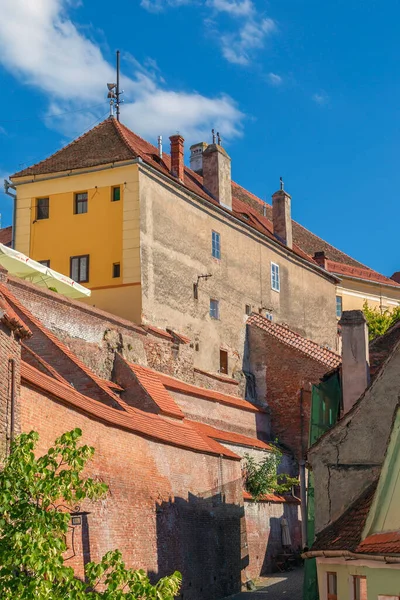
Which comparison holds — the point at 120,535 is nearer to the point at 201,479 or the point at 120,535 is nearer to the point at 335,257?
the point at 201,479

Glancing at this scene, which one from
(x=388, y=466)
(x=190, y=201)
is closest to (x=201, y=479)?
(x=388, y=466)

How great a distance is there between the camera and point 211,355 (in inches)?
1494

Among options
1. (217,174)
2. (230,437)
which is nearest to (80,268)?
(230,437)

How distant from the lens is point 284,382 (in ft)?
130

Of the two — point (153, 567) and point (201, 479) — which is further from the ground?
point (201, 479)

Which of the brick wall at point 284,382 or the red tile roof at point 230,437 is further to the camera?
the brick wall at point 284,382

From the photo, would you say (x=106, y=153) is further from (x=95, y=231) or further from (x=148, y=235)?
(x=148, y=235)

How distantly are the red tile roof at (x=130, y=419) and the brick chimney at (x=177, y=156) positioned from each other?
12.3 meters

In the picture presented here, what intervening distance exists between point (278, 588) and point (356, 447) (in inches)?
351

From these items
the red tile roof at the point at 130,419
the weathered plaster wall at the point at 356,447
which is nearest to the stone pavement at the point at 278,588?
the red tile roof at the point at 130,419

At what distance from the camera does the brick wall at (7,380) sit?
1541 cm

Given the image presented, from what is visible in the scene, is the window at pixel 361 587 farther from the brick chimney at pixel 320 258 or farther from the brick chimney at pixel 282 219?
the brick chimney at pixel 320 258

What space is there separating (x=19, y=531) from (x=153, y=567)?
36.1ft

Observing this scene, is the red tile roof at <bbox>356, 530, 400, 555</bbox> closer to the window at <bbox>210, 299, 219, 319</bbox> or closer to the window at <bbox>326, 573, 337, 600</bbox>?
the window at <bbox>326, 573, 337, 600</bbox>
